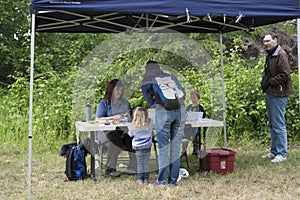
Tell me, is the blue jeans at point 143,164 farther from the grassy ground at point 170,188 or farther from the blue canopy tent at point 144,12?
the blue canopy tent at point 144,12

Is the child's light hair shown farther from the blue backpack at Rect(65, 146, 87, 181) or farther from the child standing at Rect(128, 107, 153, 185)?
the blue backpack at Rect(65, 146, 87, 181)

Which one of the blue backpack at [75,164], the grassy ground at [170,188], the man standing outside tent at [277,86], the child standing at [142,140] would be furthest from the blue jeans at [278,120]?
the blue backpack at [75,164]

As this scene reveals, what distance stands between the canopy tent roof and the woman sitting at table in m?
0.86

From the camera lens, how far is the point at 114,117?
511 cm

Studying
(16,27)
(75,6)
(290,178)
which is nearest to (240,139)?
(290,178)

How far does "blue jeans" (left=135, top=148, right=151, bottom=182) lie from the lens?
15.3ft

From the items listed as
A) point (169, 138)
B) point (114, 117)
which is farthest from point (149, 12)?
point (114, 117)

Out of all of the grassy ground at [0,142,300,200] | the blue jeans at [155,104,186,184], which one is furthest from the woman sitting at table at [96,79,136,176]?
the blue jeans at [155,104,186,184]

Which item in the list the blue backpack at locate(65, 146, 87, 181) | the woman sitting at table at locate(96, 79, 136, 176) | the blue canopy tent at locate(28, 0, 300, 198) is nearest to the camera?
the blue canopy tent at locate(28, 0, 300, 198)

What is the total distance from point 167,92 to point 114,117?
979 mm

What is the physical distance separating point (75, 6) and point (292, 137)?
14.9 feet

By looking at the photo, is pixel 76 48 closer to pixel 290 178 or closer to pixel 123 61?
pixel 123 61

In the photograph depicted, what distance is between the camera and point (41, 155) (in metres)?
6.20

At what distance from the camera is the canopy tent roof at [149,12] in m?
3.93
